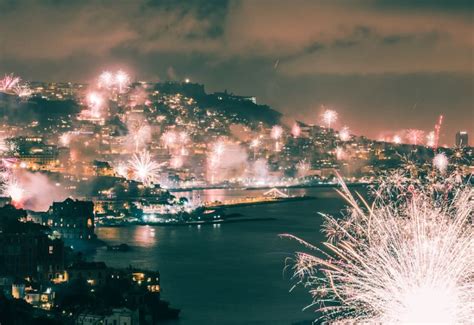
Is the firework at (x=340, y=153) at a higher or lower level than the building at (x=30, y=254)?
higher

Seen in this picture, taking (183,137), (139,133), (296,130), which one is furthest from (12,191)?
(296,130)

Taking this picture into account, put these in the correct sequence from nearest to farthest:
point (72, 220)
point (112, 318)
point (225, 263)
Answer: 1. point (112, 318)
2. point (225, 263)
3. point (72, 220)

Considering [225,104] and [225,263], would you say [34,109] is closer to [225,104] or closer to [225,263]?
[225,104]

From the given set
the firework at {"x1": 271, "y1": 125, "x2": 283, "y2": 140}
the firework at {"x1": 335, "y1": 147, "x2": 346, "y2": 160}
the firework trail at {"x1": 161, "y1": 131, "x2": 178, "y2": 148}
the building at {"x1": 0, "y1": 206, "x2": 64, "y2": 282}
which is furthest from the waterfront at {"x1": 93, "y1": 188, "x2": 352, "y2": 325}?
the firework at {"x1": 271, "y1": 125, "x2": 283, "y2": 140}

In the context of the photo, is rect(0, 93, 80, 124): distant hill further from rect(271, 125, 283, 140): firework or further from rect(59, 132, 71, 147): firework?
rect(271, 125, 283, 140): firework

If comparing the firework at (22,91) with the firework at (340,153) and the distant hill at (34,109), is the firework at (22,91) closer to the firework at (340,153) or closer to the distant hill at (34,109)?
the distant hill at (34,109)

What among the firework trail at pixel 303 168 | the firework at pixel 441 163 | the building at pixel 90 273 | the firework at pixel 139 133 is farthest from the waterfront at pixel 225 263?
the firework trail at pixel 303 168
